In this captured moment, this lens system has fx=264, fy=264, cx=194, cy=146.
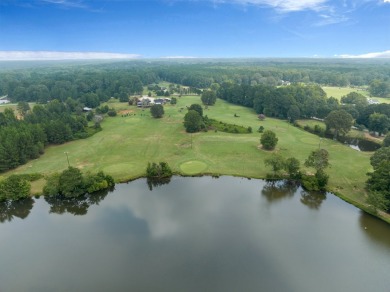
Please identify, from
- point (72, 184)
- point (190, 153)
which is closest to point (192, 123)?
point (190, 153)

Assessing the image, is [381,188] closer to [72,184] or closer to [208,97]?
[72,184]

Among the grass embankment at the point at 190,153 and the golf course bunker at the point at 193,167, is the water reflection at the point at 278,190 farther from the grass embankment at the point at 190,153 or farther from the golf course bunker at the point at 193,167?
the golf course bunker at the point at 193,167

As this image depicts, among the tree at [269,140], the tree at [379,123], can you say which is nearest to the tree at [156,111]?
the tree at [269,140]

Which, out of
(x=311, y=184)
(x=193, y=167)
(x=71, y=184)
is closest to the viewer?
(x=71, y=184)

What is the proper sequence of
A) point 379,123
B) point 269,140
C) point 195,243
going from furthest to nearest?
point 379,123, point 269,140, point 195,243

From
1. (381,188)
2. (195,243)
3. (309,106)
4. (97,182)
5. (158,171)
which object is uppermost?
(381,188)

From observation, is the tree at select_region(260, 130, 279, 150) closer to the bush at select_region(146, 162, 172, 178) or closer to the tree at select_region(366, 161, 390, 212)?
the tree at select_region(366, 161, 390, 212)

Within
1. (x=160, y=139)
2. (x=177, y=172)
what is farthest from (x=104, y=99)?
(x=177, y=172)
